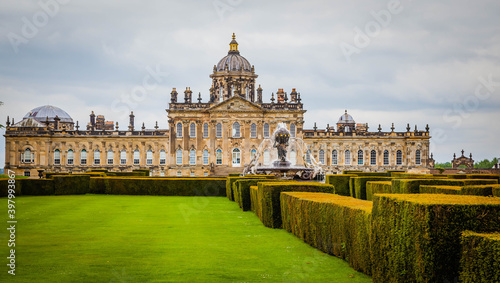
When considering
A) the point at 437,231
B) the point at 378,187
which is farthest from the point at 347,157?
the point at 437,231

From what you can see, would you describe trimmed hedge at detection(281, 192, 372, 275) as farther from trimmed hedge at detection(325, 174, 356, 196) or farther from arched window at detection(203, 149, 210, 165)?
arched window at detection(203, 149, 210, 165)

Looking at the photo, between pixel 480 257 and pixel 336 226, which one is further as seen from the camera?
pixel 336 226

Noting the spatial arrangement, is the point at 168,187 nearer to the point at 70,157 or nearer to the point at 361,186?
the point at 361,186

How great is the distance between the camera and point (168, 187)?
29422 mm

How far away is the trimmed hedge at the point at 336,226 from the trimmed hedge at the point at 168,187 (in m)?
16.5

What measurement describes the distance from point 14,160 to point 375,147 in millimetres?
43820

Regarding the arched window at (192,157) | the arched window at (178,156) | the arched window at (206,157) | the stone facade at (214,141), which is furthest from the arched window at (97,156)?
the arched window at (206,157)

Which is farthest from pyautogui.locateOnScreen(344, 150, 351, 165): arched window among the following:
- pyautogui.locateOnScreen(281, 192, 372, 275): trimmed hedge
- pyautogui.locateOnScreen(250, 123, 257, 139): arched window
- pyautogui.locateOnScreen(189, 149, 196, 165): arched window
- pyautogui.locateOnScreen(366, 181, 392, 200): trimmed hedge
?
pyautogui.locateOnScreen(281, 192, 372, 275): trimmed hedge

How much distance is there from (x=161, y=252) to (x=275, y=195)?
Result: 4.74m

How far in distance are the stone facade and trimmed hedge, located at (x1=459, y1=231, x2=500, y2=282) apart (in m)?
53.4

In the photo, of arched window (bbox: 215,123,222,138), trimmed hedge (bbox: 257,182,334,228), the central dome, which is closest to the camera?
trimmed hedge (bbox: 257,182,334,228)

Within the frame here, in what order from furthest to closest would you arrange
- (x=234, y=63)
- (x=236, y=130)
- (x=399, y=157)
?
(x=234, y=63), (x=399, y=157), (x=236, y=130)

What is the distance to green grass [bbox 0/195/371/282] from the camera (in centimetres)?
877

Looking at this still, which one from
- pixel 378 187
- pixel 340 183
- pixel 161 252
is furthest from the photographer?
pixel 340 183
